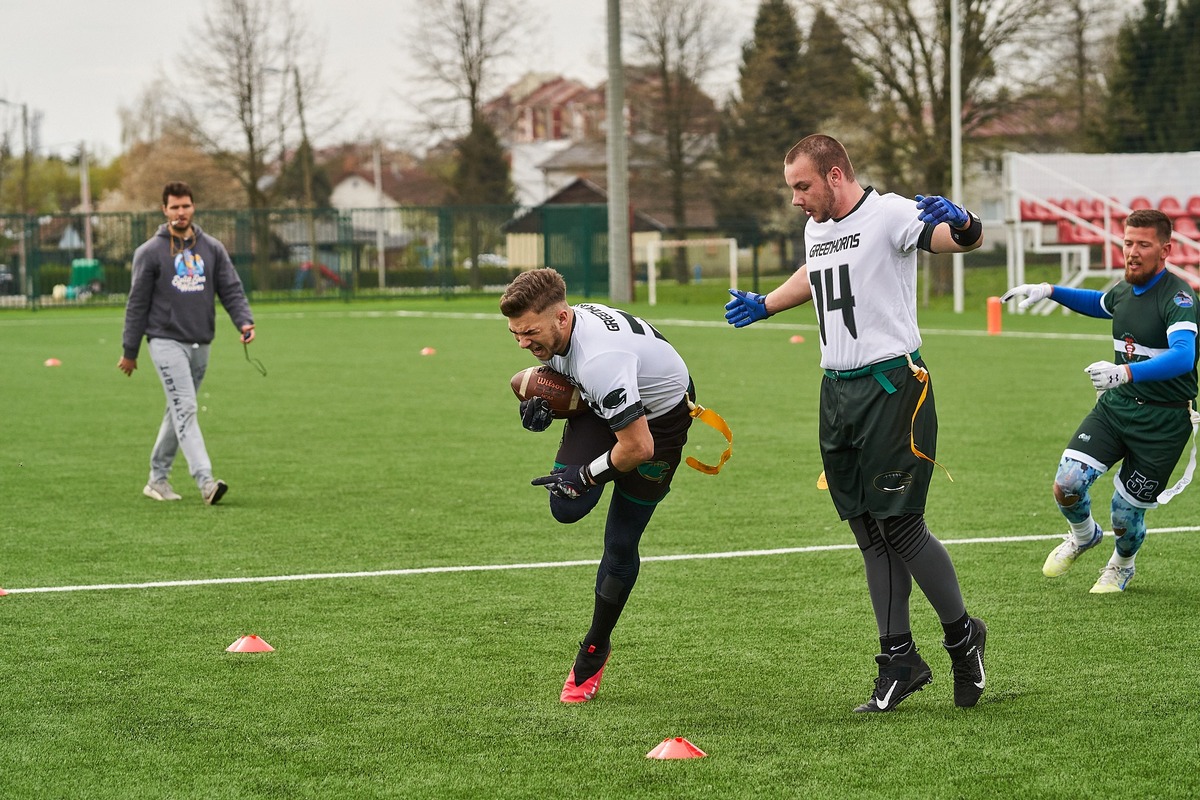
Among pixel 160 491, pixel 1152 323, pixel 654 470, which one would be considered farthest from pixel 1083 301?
pixel 160 491

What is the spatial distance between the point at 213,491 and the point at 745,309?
17.0 ft

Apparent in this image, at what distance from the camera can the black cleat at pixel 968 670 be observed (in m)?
5.21

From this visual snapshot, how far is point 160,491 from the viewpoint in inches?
399

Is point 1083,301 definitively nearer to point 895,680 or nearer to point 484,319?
point 895,680

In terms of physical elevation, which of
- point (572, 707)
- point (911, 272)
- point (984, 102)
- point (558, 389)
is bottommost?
point (572, 707)

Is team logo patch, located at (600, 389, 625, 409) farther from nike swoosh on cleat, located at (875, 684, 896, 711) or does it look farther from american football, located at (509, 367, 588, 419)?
nike swoosh on cleat, located at (875, 684, 896, 711)

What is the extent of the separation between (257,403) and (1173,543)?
10671 millimetres

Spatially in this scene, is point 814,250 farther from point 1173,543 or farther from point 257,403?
point 257,403

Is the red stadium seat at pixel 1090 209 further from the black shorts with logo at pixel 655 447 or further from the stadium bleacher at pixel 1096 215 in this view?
the black shorts with logo at pixel 655 447

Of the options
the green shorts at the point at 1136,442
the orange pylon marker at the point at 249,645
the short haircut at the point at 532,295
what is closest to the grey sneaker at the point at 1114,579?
the green shorts at the point at 1136,442

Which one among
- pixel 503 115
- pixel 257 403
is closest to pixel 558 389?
pixel 257 403

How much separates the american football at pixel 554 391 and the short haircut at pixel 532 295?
15.0 inches

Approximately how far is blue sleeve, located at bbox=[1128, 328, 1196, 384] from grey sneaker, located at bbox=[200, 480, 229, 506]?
6.01 meters

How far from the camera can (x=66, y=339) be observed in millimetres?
27328
